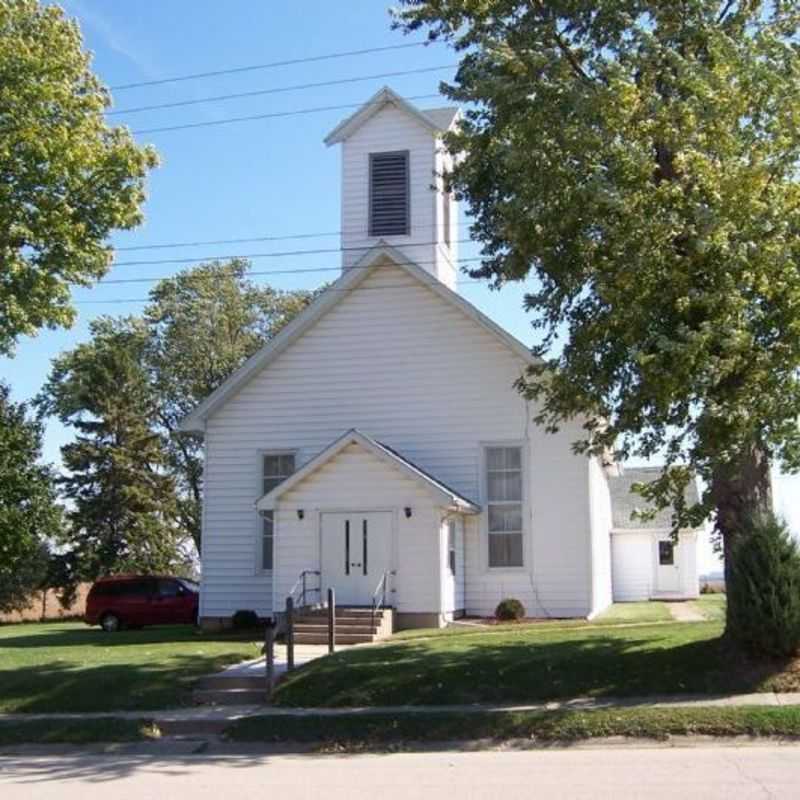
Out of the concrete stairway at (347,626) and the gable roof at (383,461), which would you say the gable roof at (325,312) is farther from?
the concrete stairway at (347,626)

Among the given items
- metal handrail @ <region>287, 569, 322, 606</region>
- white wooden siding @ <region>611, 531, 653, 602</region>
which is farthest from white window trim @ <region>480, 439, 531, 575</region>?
white wooden siding @ <region>611, 531, 653, 602</region>

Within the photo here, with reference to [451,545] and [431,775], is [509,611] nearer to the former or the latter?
[451,545]

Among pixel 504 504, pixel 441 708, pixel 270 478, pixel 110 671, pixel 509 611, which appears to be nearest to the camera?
pixel 441 708

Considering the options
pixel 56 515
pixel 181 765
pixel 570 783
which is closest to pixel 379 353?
pixel 56 515

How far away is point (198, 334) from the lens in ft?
169

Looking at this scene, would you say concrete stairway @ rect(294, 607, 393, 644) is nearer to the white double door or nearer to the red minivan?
the white double door

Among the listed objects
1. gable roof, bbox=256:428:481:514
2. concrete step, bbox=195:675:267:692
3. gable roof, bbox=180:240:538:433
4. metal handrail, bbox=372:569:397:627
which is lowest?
concrete step, bbox=195:675:267:692

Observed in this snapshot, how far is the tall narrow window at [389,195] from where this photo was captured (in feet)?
91.3

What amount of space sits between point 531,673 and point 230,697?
14.2ft

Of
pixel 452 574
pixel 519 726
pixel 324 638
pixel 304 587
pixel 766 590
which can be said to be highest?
pixel 766 590

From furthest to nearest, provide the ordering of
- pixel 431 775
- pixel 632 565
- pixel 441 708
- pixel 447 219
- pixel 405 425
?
pixel 632 565 < pixel 447 219 < pixel 405 425 < pixel 441 708 < pixel 431 775

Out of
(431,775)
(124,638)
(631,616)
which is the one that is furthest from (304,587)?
(431,775)

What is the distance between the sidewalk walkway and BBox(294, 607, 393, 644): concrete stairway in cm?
629

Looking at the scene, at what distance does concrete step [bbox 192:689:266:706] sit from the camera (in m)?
15.2
